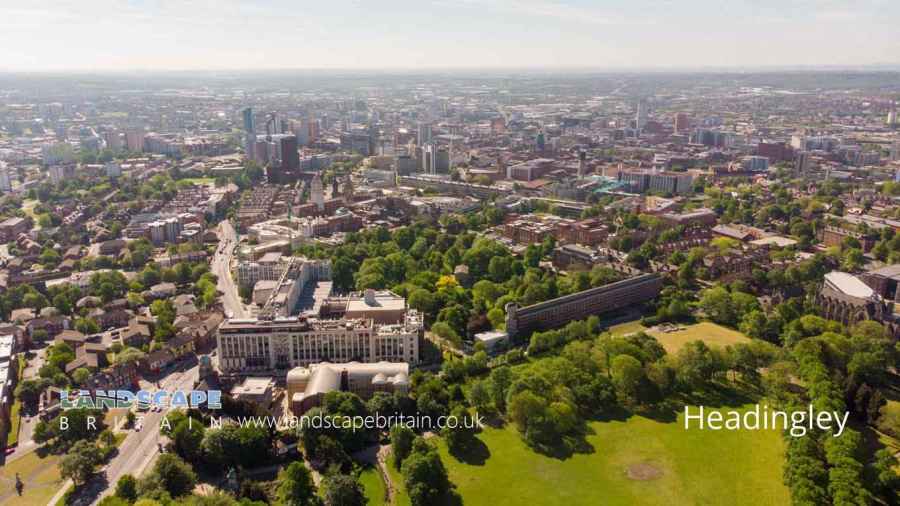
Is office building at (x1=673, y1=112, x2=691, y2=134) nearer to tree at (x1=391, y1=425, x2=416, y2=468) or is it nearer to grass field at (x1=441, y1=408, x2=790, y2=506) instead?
grass field at (x1=441, y1=408, x2=790, y2=506)

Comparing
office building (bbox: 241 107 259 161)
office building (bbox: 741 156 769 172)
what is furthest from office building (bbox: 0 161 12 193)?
office building (bbox: 741 156 769 172)

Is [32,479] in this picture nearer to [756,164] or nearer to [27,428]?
[27,428]

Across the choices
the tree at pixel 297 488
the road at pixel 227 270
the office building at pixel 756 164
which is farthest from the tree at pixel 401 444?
the office building at pixel 756 164

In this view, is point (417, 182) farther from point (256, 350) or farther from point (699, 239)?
point (256, 350)

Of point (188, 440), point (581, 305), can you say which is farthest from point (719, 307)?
point (188, 440)

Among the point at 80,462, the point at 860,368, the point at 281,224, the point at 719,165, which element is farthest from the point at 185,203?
the point at 719,165

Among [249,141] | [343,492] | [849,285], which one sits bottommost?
[343,492]
